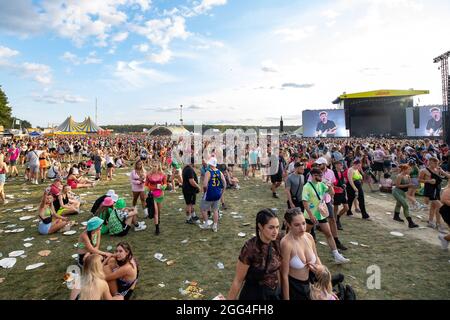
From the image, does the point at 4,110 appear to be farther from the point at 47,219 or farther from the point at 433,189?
the point at 433,189

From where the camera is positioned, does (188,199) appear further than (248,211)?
No

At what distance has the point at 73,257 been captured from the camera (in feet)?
16.0

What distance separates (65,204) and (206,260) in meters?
4.88

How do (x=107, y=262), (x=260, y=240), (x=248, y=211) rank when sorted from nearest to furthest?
(x=260, y=240) → (x=107, y=262) → (x=248, y=211)

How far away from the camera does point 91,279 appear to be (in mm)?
2627

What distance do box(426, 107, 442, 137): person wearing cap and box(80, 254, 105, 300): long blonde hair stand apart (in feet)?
161

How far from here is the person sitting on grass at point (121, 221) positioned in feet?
19.1

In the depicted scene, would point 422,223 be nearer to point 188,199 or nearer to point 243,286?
point 188,199

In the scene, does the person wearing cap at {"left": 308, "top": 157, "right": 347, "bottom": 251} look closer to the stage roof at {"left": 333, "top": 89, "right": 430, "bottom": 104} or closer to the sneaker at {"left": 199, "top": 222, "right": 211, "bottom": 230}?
the sneaker at {"left": 199, "top": 222, "right": 211, "bottom": 230}

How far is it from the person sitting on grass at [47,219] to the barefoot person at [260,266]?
5458 mm

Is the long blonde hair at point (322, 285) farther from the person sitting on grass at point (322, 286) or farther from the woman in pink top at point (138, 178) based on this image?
the woman in pink top at point (138, 178)

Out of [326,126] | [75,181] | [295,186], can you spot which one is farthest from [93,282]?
[326,126]
